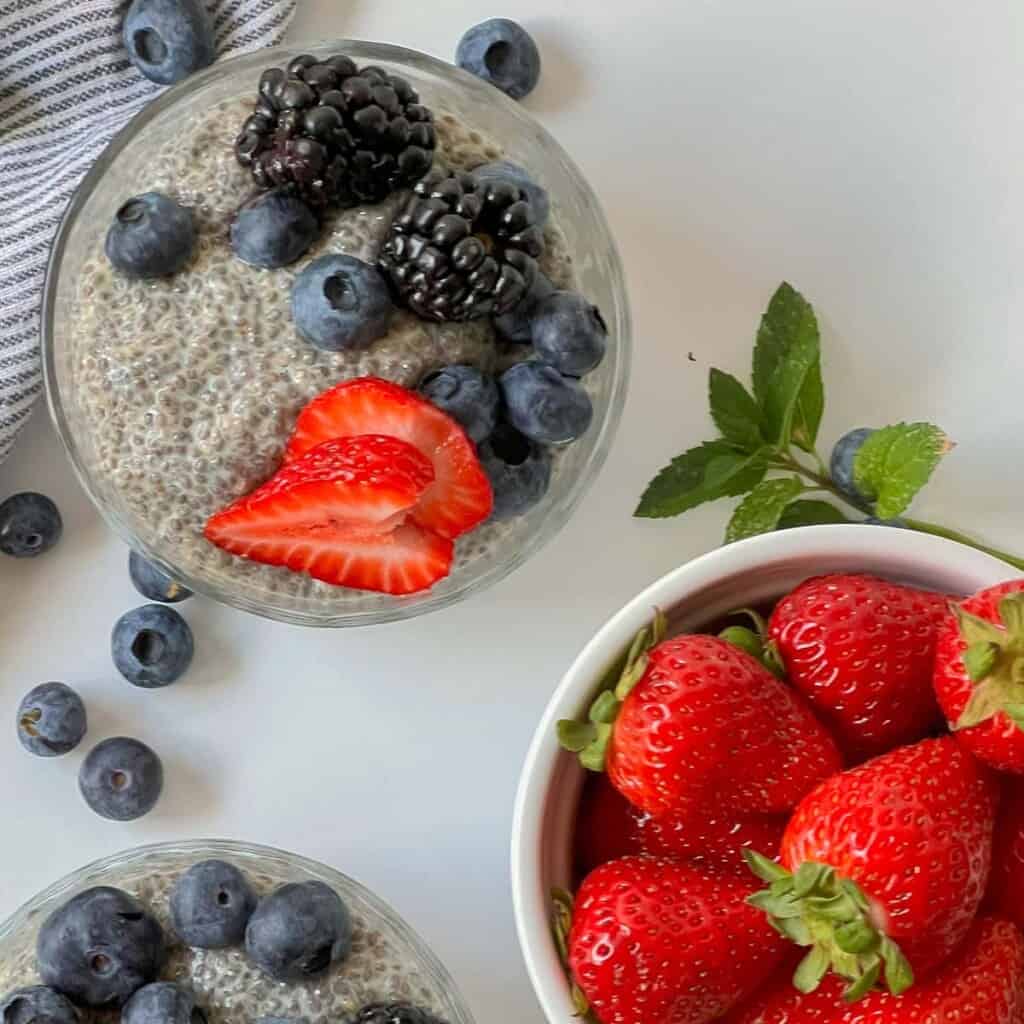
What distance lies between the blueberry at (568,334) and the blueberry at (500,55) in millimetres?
247

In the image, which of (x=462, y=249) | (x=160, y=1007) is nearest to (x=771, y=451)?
(x=462, y=249)

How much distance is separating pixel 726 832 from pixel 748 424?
35cm

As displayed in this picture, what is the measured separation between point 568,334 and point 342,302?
144mm

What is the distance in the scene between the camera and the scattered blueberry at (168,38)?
3.61 ft

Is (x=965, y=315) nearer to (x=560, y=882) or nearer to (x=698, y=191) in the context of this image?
(x=698, y=191)

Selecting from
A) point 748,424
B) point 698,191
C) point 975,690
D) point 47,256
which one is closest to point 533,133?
point 698,191

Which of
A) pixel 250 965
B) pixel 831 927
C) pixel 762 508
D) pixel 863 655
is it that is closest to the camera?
pixel 831 927

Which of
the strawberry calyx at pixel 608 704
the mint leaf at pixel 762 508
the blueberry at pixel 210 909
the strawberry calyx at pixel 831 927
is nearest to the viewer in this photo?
the strawberry calyx at pixel 831 927

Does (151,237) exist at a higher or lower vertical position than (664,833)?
higher

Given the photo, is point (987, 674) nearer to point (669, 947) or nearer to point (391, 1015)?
point (669, 947)

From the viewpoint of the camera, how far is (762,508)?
1104 mm

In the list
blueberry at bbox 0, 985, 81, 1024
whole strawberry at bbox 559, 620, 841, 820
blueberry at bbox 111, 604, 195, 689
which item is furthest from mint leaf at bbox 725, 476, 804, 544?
blueberry at bbox 0, 985, 81, 1024

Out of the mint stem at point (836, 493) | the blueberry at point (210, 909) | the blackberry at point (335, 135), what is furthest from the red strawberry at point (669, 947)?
the blackberry at point (335, 135)

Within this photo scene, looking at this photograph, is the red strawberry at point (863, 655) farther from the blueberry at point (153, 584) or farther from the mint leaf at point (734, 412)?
the blueberry at point (153, 584)
